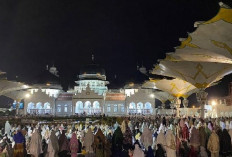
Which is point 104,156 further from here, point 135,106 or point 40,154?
point 135,106

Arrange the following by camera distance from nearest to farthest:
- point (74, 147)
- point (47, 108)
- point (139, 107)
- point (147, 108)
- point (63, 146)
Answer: point (74, 147), point (63, 146), point (147, 108), point (139, 107), point (47, 108)

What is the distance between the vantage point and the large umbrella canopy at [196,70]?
25.4 meters

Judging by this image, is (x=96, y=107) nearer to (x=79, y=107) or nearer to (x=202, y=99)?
(x=79, y=107)

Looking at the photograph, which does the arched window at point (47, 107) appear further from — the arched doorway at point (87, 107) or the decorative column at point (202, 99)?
the decorative column at point (202, 99)

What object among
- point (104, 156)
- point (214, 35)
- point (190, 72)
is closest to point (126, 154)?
point (104, 156)

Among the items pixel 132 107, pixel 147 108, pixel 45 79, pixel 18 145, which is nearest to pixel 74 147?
pixel 18 145

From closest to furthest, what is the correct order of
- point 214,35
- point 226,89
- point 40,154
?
point 40,154 → point 214,35 → point 226,89

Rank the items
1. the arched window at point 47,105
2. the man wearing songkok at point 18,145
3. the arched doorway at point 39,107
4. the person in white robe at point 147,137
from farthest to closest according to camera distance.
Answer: the arched window at point 47,105 → the arched doorway at point 39,107 → the person in white robe at point 147,137 → the man wearing songkok at point 18,145

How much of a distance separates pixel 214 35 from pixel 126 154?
8.85m

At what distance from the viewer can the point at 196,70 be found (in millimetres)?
26906

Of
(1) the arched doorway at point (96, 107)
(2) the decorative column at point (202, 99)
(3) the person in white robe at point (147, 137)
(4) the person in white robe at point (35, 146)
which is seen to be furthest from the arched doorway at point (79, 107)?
(4) the person in white robe at point (35, 146)

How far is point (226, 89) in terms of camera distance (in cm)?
5025

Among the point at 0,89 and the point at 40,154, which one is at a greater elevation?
the point at 0,89

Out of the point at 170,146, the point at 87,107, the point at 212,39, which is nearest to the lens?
the point at 170,146
